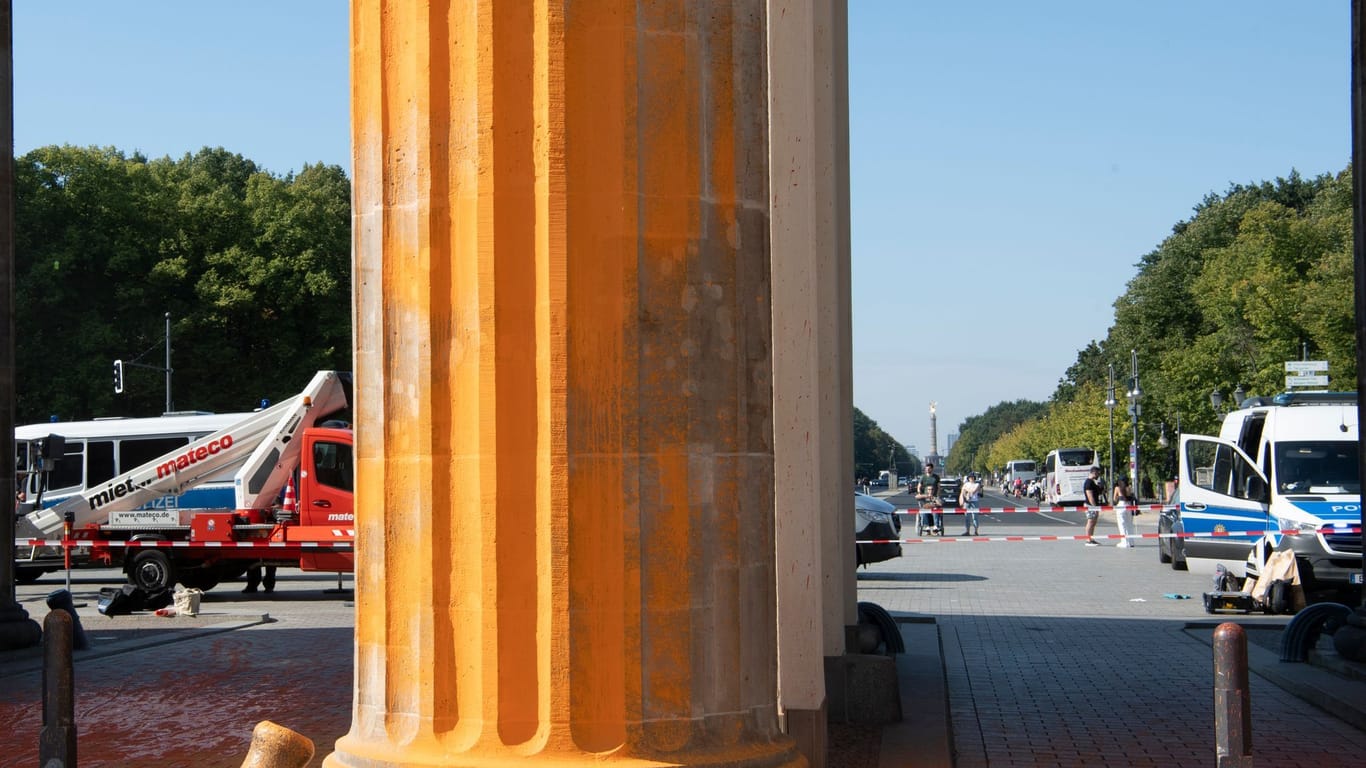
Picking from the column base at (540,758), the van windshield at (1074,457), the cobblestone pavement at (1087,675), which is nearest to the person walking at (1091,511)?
the cobblestone pavement at (1087,675)

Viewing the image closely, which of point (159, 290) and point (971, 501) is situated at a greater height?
point (159, 290)

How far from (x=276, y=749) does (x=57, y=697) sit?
4.70 feet

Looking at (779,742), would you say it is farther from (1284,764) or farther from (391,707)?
(1284,764)

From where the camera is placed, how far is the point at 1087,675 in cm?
1270

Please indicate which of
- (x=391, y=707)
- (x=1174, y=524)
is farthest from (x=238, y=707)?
(x=1174, y=524)

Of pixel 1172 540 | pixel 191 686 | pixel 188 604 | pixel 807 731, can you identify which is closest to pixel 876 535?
pixel 1172 540

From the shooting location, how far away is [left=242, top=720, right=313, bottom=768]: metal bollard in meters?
6.17

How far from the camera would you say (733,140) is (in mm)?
6461

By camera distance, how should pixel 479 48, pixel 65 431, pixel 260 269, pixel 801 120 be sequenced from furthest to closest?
pixel 260 269, pixel 65 431, pixel 801 120, pixel 479 48

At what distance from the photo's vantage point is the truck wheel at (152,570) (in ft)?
75.4

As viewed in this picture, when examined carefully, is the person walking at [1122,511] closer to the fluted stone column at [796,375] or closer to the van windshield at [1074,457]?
the fluted stone column at [796,375]

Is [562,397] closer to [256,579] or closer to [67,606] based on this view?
[67,606]

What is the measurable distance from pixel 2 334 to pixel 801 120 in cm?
980

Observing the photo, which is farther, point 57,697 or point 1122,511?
point 1122,511
